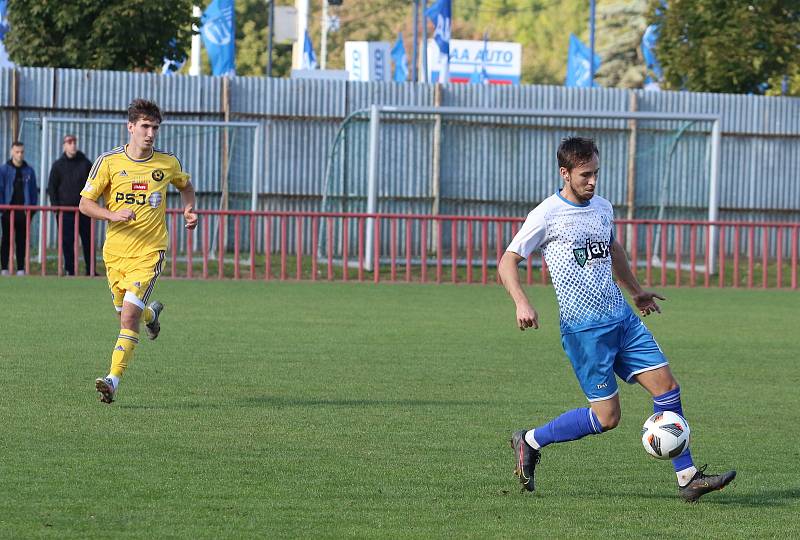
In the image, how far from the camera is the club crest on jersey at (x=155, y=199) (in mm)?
9969

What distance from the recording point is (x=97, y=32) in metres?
27.7

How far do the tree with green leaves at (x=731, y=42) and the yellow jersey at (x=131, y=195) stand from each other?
20660mm

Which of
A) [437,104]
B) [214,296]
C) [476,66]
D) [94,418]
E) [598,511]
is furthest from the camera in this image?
[476,66]

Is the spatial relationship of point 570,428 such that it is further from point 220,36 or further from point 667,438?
point 220,36

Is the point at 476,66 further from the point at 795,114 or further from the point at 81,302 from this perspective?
the point at 81,302

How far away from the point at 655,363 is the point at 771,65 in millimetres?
23663

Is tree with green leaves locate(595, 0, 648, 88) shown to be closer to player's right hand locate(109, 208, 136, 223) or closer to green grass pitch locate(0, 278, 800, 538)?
green grass pitch locate(0, 278, 800, 538)

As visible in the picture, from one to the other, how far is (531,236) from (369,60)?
37942 millimetres

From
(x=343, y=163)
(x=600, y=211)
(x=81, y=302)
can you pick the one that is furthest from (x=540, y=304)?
(x=600, y=211)

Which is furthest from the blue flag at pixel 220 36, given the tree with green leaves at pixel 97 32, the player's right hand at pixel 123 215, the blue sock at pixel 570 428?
the blue sock at pixel 570 428

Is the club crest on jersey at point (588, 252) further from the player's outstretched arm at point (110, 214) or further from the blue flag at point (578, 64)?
the blue flag at point (578, 64)

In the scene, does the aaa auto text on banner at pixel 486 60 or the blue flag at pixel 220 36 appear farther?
the aaa auto text on banner at pixel 486 60

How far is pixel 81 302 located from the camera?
17000 millimetres

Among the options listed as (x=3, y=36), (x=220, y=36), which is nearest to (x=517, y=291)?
(x=3, y=36)
